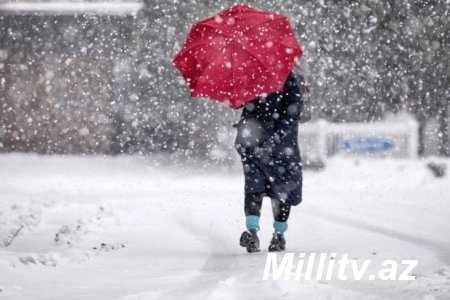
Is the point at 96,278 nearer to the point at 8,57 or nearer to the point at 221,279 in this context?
the point at 221,279

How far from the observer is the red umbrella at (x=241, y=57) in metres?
4.95

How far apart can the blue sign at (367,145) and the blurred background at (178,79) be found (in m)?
0.02

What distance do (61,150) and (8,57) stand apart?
8.36 ft

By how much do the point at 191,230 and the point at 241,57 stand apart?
110 inches

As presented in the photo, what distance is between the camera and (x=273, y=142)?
17.5 feet

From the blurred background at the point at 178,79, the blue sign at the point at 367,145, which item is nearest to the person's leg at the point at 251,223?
the blurred background at the point at 178,79

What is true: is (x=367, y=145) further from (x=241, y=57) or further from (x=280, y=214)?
(x=241, y=57)

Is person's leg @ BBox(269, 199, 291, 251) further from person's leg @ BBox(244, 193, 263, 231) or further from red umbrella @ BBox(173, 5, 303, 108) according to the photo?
red umbrella @ BBox(173, 5, 303, 108)

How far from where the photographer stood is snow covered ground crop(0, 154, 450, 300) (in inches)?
157

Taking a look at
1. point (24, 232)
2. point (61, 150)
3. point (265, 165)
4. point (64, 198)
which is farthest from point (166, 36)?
point (265, 165)

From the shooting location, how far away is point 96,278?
182 inches

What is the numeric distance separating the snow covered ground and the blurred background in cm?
80

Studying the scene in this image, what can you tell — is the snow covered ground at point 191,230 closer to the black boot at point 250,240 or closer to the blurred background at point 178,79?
the black boot at point 250,240

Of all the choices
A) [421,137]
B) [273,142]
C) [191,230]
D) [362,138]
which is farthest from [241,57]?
[421,137]
